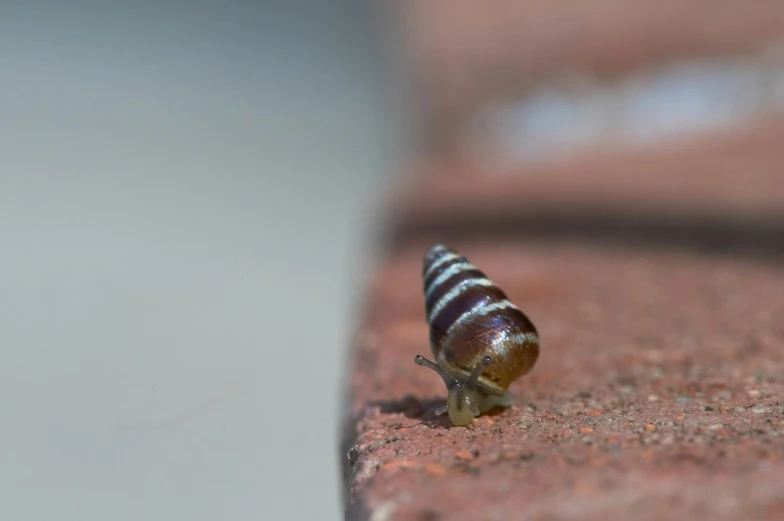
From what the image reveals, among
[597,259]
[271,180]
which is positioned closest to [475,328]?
[597,259]

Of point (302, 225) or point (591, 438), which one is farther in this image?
point (302, 225)

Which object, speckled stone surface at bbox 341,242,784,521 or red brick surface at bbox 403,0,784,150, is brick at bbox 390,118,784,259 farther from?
red brick surface at bbox 403,0,784,150

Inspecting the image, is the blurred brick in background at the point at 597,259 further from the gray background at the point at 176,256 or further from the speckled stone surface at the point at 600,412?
the gray background at the point at 176,256

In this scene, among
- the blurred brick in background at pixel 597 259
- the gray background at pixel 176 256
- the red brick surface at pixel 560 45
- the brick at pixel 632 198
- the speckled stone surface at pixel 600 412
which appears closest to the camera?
the speckled stone surface at pixel 600 412

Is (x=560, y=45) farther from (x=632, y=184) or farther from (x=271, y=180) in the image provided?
(x=271, y=180)

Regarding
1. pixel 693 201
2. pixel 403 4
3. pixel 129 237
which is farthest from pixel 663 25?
pixel 129 237

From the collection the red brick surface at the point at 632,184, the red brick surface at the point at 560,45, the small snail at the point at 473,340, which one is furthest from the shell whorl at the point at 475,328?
the red brick surface at the point at 560,45

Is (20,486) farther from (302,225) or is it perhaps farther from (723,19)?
(723,19)
